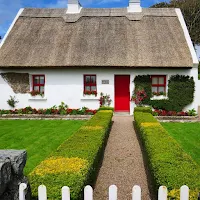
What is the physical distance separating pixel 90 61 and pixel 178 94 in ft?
19.8

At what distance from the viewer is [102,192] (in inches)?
230

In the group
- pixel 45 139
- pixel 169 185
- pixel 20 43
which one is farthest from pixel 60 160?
pixel 20 43

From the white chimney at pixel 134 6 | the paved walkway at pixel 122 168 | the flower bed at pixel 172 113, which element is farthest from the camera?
the white chimney at pixel 134 6

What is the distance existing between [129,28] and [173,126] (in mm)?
8716

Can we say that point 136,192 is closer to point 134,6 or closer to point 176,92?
point 176,92

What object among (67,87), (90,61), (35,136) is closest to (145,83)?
(90,61)

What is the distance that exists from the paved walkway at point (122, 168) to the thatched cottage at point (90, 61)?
652cm

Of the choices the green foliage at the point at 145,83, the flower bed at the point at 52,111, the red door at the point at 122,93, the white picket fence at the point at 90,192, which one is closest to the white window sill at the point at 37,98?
the flower bed at the point at 52,111

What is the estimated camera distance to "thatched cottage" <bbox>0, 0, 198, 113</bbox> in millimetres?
16859

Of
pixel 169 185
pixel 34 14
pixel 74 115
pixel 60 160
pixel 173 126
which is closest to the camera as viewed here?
pixel 169 185

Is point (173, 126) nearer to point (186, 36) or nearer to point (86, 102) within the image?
point (86, 102)

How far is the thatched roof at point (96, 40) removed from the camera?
1691 centimetres

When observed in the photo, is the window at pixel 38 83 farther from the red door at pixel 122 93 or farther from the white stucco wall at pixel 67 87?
the red door at pixel 122 93

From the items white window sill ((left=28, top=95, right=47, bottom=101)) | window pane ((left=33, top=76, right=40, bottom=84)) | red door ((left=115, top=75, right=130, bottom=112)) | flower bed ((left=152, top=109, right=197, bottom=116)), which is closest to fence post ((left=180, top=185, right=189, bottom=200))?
flower bed ((left=152, top=109, right=197, bottom=116))
